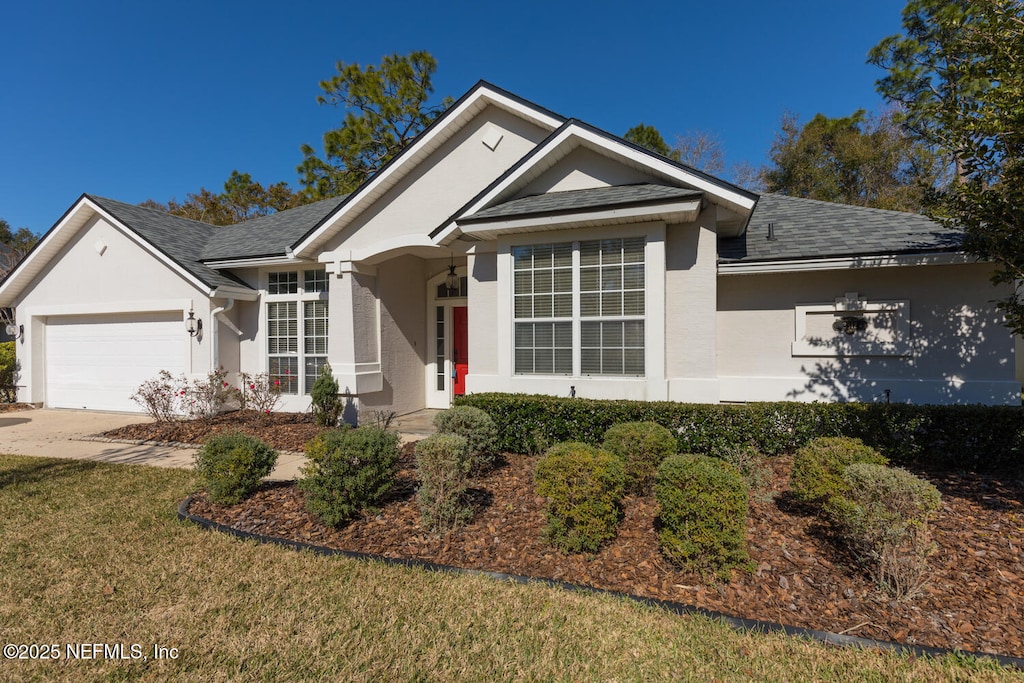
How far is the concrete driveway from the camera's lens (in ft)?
26.2

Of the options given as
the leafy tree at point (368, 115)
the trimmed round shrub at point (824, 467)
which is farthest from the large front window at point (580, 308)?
the leafy tree at point (368, 115)

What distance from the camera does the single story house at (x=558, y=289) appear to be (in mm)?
7594

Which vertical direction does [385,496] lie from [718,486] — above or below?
below

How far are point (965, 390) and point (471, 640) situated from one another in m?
8.94

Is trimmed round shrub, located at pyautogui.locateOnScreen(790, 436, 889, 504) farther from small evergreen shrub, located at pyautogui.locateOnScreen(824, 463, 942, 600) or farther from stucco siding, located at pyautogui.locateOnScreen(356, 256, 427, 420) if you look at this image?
stucco siding, located at pyautogui.locateOnScreen(356, 256, 427, 420)

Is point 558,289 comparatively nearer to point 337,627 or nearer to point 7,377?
point 337,627

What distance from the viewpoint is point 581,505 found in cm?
438

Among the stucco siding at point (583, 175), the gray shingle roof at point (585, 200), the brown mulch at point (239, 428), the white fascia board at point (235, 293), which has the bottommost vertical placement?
the brown mulch at point (239, 428)

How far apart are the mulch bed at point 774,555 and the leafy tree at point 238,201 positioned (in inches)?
1060

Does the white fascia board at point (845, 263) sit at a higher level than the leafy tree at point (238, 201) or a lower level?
lower

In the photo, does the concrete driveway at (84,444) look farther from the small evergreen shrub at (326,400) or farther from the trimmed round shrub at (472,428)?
the trimmed round shrub at (472,428)

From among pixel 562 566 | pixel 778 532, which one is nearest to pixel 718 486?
pixel 778 532

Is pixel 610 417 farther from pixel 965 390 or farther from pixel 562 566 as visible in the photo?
pixel 965 390

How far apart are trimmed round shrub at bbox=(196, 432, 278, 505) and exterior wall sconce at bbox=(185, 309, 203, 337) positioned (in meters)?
6.86
